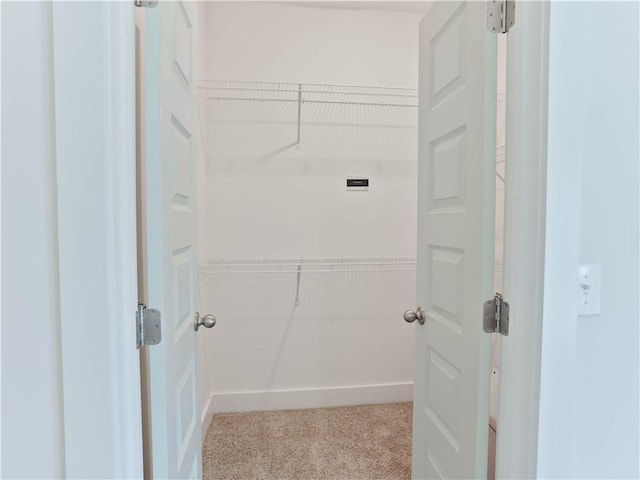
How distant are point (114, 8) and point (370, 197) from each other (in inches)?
72.8

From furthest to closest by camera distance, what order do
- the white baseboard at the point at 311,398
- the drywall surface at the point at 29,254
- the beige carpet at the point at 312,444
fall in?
the white baseboard at the point at 311,398 < the beige carpet at the point at 312,444 < the drywall surface at the point at 29,254

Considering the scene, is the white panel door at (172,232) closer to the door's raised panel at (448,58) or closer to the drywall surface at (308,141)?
the door's raised panel at (448,58)

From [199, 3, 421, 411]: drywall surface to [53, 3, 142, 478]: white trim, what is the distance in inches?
58.5

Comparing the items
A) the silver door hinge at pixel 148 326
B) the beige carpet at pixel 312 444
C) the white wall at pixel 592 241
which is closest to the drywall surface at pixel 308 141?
the beige carpet at pixel 312 444

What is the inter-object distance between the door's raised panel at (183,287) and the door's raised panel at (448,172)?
83cm

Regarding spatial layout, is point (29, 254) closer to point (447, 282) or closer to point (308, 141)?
point (447, 282)

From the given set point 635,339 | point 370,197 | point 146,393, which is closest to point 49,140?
point 146,393

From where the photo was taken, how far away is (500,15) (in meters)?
0.83

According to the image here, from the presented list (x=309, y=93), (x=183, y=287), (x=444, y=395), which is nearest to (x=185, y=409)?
(x=183, y=287)

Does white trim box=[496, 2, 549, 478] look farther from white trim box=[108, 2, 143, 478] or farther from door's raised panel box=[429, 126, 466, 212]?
white trim box=[108, 2, 143, 478]

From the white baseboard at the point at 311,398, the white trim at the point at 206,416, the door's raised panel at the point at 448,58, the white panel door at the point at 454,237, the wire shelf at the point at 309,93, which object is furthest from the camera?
the white baseboard at the point at 311,398

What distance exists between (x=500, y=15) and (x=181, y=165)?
0.91 metres

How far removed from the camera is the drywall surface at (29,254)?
2.10 ft

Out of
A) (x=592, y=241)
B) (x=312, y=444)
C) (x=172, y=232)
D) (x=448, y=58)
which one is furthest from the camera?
(x=312, y=444)
